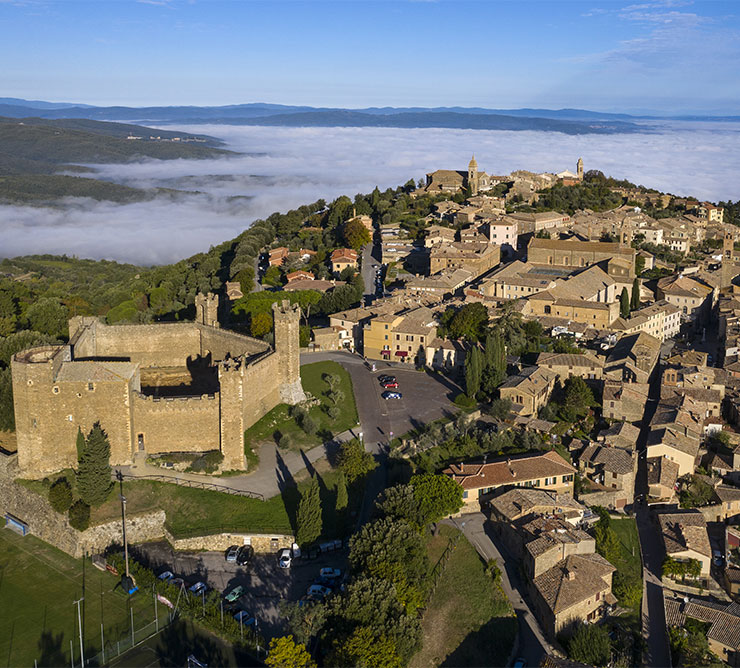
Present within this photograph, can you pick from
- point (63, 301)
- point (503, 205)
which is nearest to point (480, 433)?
point (63, 301)

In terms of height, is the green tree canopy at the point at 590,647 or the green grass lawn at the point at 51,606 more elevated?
the green tree canopy at the point at 590,647

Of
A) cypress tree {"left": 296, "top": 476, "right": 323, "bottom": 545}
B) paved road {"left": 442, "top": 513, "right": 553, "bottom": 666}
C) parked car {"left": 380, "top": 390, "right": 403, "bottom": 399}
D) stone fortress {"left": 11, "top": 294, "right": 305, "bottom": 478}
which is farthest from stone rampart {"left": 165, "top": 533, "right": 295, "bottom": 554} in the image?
parked car {"left": 380, "top": 390, "right": 403, "bottom": 399}

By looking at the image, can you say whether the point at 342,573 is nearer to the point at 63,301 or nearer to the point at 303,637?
the point at 303,637

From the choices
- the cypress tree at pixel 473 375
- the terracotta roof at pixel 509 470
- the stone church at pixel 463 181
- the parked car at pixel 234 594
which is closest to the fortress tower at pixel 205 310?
the cypress tree at pixel 473 375

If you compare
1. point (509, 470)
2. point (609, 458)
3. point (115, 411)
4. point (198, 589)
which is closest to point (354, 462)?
point (509, 470)

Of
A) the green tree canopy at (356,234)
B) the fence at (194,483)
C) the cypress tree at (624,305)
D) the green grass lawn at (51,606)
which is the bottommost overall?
the green grass lawn at (51,606)

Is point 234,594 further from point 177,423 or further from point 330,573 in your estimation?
point 177,423

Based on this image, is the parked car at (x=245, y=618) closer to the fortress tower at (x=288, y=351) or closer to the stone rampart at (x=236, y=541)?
the stone rampart at (x=236, y=541)
